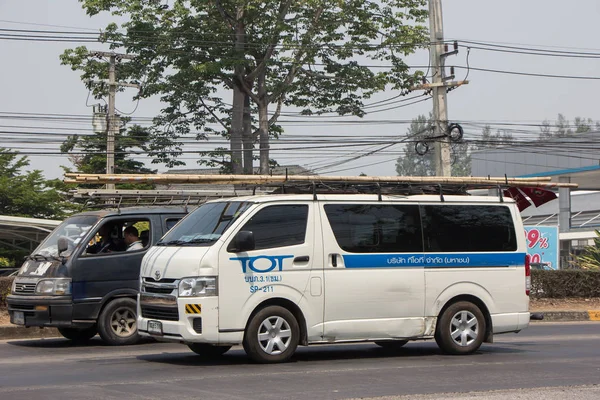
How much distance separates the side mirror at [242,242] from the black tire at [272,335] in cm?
78

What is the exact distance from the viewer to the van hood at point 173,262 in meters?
10.4

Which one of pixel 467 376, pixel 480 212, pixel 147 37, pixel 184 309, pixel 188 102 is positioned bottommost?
pixel 467 376

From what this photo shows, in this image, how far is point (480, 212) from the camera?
12.4 meters

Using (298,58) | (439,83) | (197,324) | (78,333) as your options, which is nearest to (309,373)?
(197,324)

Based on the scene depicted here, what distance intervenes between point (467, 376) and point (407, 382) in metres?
0.90

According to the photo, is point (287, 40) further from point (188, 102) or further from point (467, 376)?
point (467, 376)

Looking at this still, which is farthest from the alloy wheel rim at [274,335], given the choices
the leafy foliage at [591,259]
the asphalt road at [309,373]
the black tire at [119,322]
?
the leafy foliage at [591,259]

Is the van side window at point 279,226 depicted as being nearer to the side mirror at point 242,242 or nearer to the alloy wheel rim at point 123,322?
the side mirror at point 242,242

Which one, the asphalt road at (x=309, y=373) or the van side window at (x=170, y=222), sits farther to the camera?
the van side window at (x=170, y=222)

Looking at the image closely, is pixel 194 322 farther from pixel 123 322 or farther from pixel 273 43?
pixel 273 43

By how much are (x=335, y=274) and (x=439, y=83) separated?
56.2ft

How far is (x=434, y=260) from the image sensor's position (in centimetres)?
1188

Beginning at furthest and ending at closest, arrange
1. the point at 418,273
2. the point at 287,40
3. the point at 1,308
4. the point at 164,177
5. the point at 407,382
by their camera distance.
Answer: the point at 287,40
the point at 1,308
the point at 164,177
the point at 418,273
the point at 407,382

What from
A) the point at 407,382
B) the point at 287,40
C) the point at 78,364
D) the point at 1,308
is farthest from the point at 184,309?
the point at 287,40
